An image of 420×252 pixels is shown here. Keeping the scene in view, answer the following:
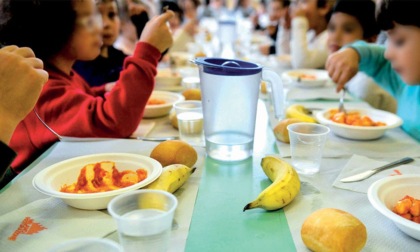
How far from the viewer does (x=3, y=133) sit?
67 cm

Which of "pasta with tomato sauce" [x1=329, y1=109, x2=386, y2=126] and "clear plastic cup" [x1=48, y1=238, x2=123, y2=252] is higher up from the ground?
"clear plastic cup" [x1=48, y1=238, x2=123, y2=252]

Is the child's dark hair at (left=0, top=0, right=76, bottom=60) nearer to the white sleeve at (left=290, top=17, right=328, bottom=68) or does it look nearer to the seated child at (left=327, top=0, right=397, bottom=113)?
the white sleeve at (left=290, top=17, right=328, bottom=68)

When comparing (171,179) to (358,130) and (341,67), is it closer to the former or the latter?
(358,130)

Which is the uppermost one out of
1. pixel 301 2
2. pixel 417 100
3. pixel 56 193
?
pixel 301 2

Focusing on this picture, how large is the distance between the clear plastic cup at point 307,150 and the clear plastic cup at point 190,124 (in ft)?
0.89

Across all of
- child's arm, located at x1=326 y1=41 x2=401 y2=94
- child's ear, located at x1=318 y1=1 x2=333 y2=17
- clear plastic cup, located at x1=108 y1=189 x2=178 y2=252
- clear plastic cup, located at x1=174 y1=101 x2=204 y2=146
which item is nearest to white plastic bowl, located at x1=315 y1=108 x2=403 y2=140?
child's arm, located at x1=326 y1=41 x2=401 y2=94

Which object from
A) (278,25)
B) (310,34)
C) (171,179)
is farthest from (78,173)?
(278,25)

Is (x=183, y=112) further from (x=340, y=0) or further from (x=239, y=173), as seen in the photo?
(x=340, y=0)

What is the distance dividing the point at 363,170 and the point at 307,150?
0.14 m

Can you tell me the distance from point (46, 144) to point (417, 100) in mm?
1270

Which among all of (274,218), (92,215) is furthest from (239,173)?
(92,215)

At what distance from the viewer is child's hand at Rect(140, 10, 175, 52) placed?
1.16 meters

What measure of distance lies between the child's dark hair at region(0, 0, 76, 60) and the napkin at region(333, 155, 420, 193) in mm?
887

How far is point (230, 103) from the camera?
0.92 metres
